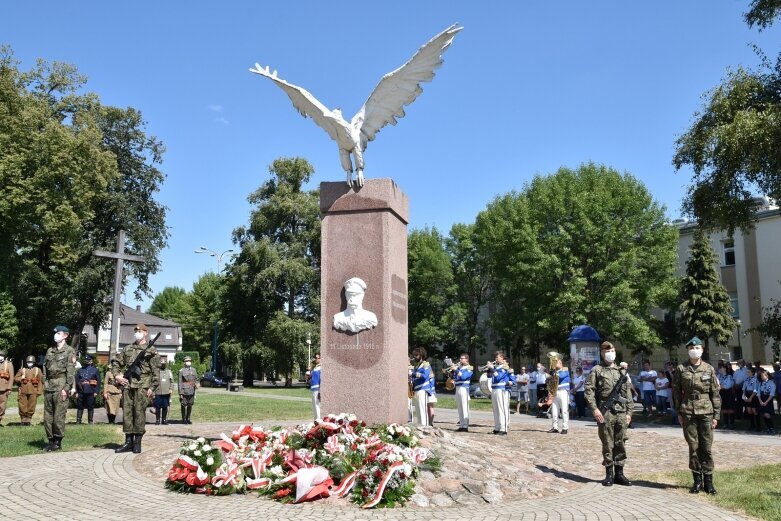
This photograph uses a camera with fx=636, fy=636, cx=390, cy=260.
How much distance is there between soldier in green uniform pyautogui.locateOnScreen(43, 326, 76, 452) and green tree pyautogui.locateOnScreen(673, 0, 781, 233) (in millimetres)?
15932

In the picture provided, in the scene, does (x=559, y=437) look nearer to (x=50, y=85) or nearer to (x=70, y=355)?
(x=70, y=355)

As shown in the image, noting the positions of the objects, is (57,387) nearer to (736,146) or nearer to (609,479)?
(609,479)

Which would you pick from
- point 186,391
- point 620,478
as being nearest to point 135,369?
point 186,391

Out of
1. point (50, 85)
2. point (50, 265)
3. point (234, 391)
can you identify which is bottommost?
point (234, 391)

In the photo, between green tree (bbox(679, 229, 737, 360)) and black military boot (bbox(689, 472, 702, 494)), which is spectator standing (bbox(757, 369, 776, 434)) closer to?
black military boot (bbox(689, 472, 702, 494))

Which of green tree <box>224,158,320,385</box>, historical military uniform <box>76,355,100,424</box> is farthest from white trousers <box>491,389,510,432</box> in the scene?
green tree <box>224,158,320,385</box>

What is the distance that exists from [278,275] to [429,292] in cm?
1185

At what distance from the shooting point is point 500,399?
48.8ft

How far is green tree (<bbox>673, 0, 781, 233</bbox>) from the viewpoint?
16000 millimetres

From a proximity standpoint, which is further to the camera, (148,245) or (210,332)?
(210,332)

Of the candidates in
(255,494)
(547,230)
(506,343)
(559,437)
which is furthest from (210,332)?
(255,494)

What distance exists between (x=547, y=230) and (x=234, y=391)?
70.6 ft

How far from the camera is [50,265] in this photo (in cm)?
3647

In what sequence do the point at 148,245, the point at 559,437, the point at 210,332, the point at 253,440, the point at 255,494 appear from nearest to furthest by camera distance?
the point at 255,494
the point at 253,440
the point at 559,437
the point at 148,245
the point at 210,332
